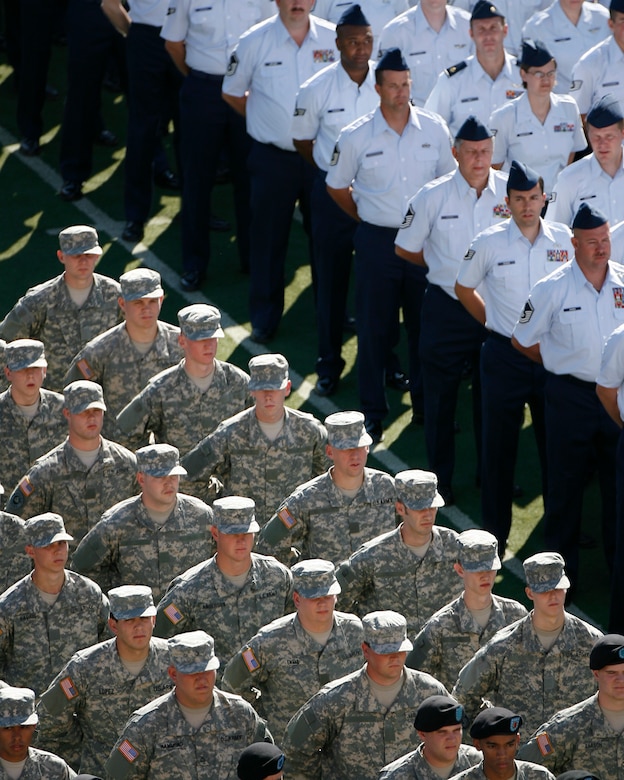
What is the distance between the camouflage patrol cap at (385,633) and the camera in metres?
9.23

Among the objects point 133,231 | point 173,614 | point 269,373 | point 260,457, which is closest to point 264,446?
point 260,457

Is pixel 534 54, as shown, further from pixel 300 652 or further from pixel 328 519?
pixel 300 652

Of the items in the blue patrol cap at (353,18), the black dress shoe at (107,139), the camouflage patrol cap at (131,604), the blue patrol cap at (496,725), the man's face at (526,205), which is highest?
the blue patrol cap at (353,18)

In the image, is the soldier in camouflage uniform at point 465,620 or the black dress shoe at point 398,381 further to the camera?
the black dress shoe at point 398,381

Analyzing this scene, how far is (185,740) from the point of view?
9.32 m

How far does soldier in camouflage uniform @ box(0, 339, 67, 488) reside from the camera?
12.0 meters

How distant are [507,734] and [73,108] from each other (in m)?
8.55

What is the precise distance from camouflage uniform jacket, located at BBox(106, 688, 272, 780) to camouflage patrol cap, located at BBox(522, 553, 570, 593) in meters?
1.49

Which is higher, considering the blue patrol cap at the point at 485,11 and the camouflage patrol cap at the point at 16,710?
the blue patrol cap at the point at 485,11

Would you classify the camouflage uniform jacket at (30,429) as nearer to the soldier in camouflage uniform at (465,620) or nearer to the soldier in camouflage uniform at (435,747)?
the soldier in camouflage uniform at (465,620)

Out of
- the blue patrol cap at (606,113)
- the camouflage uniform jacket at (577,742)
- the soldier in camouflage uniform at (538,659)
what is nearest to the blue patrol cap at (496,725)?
the camouflage uniform jacket at (577,742)

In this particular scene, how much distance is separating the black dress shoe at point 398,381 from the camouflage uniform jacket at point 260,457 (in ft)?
7.57

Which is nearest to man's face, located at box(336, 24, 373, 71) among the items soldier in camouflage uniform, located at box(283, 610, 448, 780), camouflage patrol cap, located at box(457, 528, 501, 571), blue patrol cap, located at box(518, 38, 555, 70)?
blue patrol cap, located at box(518, 38, 555, 70)

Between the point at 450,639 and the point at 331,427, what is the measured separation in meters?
1.53
